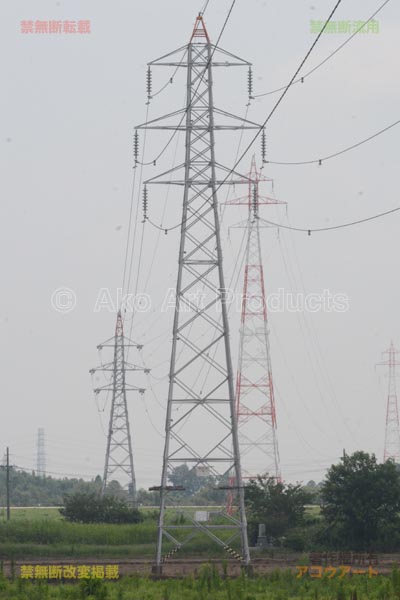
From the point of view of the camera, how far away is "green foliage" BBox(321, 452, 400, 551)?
201 feet

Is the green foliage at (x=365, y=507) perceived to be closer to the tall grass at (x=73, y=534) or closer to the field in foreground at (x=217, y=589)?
the tall grass at (x=73, y=534)

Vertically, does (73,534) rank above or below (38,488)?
below

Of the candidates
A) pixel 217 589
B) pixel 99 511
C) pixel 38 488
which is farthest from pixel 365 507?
pixel 38 488

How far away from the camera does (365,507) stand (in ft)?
201

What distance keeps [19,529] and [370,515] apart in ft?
59.6

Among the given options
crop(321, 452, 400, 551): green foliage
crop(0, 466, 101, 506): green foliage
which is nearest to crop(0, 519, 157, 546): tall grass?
crop(321, 452, 400, 551): green foliage

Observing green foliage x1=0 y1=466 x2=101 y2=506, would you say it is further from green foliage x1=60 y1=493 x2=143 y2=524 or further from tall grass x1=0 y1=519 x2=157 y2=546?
tall grass x1=0 y1=519 x2=157 y2=546

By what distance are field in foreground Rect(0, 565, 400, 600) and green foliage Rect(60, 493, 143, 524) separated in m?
29.7

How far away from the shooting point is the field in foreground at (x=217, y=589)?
123ft

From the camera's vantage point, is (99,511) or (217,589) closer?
(217,589)

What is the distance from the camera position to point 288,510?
6588 centimetres

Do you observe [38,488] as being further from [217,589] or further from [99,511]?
[217,589]

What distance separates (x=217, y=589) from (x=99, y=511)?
114 ft

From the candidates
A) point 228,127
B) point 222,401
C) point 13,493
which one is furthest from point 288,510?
point 13,493
